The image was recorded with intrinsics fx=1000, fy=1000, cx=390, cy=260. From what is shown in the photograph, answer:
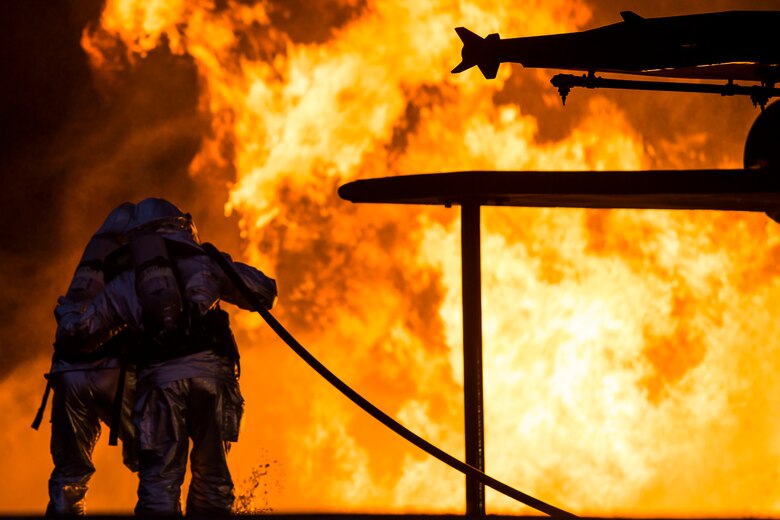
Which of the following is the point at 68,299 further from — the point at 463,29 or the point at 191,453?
the point at 463,29

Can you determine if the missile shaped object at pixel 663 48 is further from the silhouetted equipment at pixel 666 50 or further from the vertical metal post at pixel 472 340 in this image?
the vertical metal post at pixel 472 340

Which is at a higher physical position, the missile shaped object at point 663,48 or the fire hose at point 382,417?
the missile shaped object at point 663,48

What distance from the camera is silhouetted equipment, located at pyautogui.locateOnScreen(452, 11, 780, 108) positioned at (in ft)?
38.2

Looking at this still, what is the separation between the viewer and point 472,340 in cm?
680

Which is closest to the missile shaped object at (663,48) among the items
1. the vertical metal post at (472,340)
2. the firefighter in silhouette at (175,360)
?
the vertical metal post at (472,340)

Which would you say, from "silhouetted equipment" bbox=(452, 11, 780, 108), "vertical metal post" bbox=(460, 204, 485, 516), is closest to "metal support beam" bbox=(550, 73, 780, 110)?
"silhouetted equipment" bbox=(452, 11, 780, 108)

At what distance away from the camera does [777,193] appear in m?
7.02

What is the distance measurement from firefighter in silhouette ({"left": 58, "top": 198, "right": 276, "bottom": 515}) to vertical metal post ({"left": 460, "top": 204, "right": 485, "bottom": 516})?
5.02ft

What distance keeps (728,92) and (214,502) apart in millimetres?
7636

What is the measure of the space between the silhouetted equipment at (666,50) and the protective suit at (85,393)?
672 centimetres

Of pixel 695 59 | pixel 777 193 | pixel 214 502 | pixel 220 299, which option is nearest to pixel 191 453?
pixel 214 502

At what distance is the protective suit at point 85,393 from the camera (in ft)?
21.7

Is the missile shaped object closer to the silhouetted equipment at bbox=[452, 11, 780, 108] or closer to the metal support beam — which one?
the silhouetted equipment at bbox=[452, 11, 780, 108]

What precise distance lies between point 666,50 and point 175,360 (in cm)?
837
